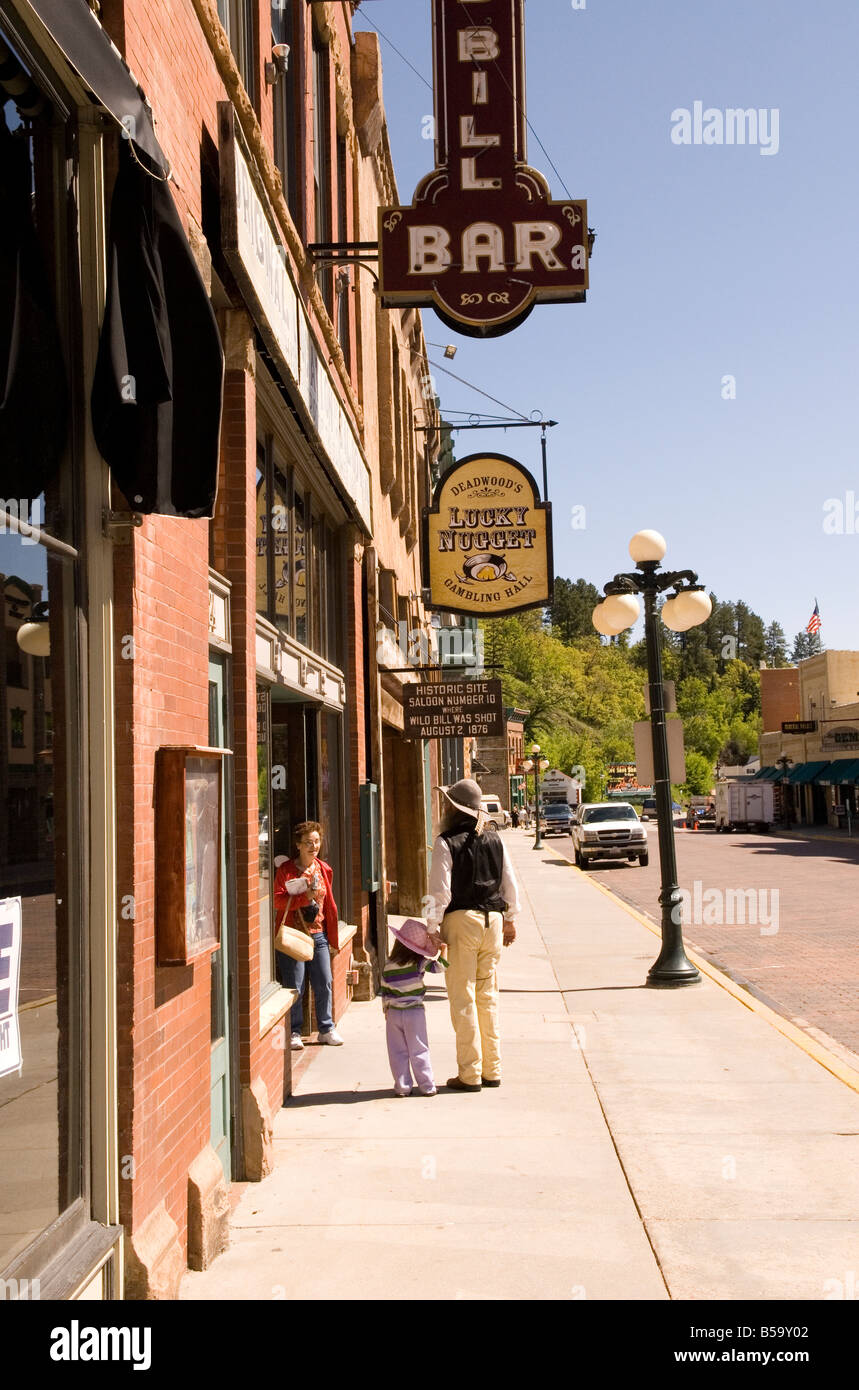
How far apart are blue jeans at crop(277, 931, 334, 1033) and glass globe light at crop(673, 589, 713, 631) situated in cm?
597

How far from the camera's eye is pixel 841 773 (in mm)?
59312

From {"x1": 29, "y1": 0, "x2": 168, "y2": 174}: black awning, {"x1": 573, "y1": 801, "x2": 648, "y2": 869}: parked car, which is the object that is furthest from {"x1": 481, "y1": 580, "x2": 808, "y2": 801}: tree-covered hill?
{"x1": 29, "y1": 0, "x2": 168, "y2": 174}: black awning

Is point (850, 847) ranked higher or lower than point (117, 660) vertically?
lower

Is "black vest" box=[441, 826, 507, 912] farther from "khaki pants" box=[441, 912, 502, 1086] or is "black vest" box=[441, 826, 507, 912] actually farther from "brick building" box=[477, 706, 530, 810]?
"brick building" box=[477, 706, 530, 810]

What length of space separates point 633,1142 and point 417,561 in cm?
1565

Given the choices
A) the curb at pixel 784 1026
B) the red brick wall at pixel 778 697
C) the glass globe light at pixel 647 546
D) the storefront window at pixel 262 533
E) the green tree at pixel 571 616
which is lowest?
the curb at pixel 784 1026

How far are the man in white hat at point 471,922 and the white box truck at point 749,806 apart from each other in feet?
191

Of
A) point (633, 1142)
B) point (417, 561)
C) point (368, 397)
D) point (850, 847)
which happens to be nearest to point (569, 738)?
point (850, 847)

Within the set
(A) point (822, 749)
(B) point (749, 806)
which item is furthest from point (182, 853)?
(A) point (822, 749)

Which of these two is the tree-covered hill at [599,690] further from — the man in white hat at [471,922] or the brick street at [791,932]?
the man in white hat at [471,922]

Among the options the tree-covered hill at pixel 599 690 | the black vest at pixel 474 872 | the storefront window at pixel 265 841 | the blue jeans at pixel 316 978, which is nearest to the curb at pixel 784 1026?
the black vest at pixel 474 872

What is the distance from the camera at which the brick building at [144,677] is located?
378cm

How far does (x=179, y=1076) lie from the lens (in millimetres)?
4863
